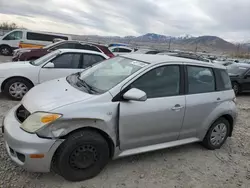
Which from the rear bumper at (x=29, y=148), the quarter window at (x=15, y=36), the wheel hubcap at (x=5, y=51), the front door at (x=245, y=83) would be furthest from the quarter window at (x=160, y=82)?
the wheel hubcap at (x=5, y=51)

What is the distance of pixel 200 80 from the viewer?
13.4 feet

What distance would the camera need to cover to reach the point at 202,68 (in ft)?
13.7

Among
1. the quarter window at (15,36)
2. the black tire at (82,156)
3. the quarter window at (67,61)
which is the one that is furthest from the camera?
the quarter window at (15,36)

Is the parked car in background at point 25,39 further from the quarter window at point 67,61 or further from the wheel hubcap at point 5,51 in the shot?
the quarter window at point 67,61

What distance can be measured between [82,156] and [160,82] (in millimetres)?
1500

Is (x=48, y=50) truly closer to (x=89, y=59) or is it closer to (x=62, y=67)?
(x=89, y=59)

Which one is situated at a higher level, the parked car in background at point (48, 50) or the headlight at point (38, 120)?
the parked car in background at point (48, 50)

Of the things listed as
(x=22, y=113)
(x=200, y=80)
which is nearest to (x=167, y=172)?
(x=200, y=80)

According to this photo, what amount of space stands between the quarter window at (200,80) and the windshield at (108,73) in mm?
838

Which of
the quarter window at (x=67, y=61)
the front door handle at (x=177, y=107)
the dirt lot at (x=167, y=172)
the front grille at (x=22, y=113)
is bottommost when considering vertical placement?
the dirt lot at (x=167, y=172)

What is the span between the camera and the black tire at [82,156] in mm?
2930

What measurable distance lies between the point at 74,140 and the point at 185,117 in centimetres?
174

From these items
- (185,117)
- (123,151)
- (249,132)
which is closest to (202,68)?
(185,117)

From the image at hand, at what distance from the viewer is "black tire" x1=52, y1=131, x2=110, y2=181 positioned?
115 inches
